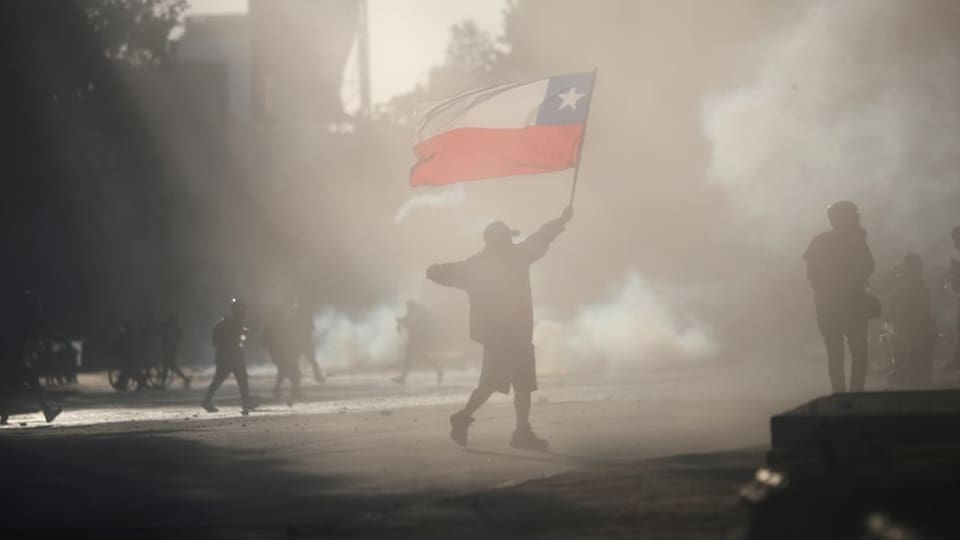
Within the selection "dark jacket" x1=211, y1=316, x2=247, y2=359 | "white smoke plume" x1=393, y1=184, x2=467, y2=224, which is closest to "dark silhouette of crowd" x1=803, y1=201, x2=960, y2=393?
"dark jacket" x1=211, y1=316, x2=247, y2=359

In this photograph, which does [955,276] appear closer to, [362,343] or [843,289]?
[843,289]

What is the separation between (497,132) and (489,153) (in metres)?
0.21

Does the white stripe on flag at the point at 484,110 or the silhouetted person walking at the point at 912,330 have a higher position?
the white stripe on flag at the point at 484,110

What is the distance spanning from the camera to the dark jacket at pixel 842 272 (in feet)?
59.3

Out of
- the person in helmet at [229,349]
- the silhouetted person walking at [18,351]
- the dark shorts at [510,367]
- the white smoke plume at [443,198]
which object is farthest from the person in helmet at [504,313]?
the white smoke plume at [443,198]

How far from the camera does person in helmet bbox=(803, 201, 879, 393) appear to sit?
711 inches

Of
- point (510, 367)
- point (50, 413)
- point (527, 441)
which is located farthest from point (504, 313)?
point (50, 413)

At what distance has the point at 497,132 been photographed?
64.1ft

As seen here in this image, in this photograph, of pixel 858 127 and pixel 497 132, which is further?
pixel 858 127

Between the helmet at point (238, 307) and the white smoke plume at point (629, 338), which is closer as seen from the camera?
the helmet at point (238, 307)

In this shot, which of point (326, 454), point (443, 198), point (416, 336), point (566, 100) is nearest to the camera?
point (326, 454)

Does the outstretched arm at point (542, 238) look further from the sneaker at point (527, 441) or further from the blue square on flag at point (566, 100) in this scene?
the blue square on flag at point (566, 100)

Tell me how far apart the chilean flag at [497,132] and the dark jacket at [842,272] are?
8.40ft

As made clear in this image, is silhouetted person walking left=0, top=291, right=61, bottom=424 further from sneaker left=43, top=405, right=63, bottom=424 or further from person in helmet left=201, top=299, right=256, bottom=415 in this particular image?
person in helmet left=201, top=299, right=256, bottom=415
